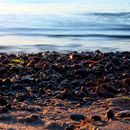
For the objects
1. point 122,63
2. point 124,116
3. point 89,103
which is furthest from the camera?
point 122,63

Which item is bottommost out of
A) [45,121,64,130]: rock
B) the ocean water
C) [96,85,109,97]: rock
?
[45,121,64,130]: rock

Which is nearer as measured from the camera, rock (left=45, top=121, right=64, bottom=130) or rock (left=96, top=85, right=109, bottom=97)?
rock (left=45, top=121, right=64, bottom=130)

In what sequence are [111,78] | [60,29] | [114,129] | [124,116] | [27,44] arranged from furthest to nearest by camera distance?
1. [60,29]
2. [27,44]
3. [111,78]
4. [124,116]
5. [114,129]

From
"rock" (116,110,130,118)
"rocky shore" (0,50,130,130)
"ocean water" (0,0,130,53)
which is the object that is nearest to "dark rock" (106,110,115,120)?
"rocky shore" (0,50,130,130)

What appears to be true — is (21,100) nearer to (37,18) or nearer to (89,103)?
(89,103)

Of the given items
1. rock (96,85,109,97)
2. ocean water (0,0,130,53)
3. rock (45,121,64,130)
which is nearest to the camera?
rock (45,121,64,130)

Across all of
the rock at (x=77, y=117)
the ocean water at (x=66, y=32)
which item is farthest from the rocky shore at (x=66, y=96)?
the ocean water at (x=66, y=32)

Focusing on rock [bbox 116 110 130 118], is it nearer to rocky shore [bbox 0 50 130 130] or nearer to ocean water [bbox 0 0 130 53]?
rocky shore [bbox 0 50 130 130]

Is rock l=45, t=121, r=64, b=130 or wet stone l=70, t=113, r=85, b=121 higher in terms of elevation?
wet stone l=70, t=113, r=85, b=121

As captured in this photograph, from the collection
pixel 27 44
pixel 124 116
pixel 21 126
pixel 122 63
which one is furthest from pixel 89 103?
pixel 27 44

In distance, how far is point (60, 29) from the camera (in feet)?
87.6

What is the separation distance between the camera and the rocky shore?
7.18 meters

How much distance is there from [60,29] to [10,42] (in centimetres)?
610

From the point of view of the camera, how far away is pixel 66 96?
8945 millimetres
